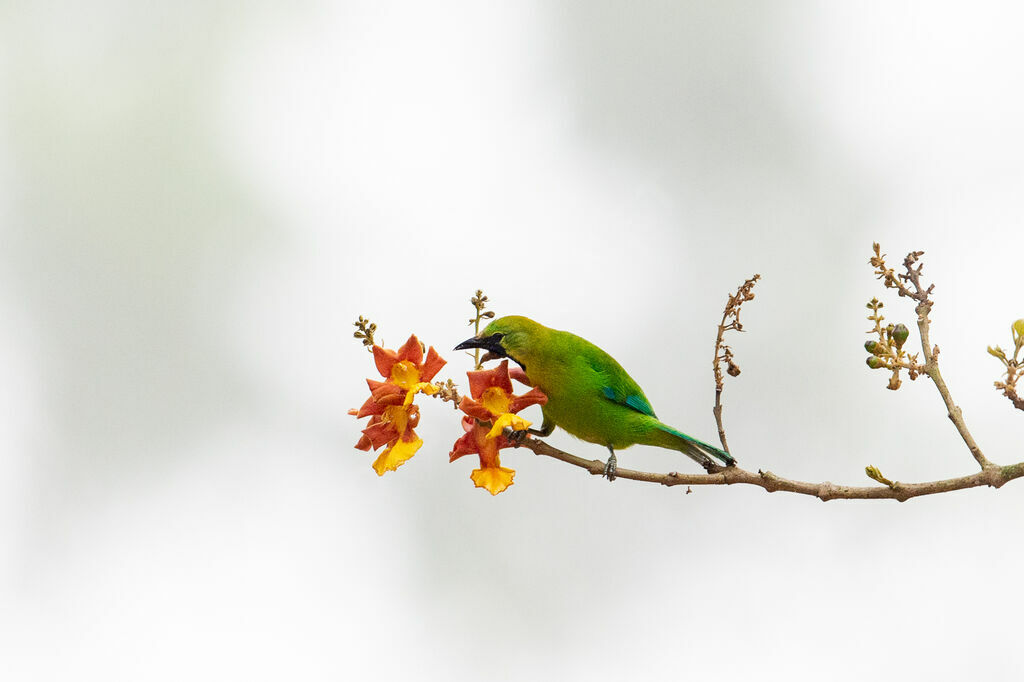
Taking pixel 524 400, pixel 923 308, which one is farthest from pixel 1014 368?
pixel 524 400

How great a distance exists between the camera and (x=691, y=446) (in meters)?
3.43

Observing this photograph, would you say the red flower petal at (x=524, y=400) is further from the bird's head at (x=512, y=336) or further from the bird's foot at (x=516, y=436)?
the bird's head at (x=512, y=336)

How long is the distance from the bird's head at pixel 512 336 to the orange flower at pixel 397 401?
2.47 feet

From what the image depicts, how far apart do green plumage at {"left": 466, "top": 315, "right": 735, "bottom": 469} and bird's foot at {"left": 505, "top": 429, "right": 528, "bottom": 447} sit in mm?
718

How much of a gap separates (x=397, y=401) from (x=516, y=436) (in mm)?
398

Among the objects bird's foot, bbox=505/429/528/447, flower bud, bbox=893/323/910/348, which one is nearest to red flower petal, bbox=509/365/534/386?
bird's foot, bbox=505/429/528/447

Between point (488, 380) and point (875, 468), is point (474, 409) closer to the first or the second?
point (488, 380)

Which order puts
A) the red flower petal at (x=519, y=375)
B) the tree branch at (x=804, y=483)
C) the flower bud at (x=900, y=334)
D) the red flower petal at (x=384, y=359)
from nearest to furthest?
the tree branch at (x=804, y=483)
the flower bud at (x=900, y=334)
the red flower petal at (x=384, y=359)
the red flower petal at (x=519, y=375)

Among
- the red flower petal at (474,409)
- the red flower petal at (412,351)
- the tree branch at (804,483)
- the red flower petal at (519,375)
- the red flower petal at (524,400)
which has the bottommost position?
the tree branch at (804,483)

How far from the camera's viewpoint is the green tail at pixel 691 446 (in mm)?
3002

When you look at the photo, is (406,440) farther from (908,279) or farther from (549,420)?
(908,279)

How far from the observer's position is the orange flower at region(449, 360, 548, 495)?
275 centimetres

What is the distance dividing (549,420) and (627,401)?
338 millimetres

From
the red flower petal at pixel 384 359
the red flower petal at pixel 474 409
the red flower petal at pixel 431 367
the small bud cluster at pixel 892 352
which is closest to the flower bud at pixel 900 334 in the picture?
the small bud cluster at pixel 892 352
